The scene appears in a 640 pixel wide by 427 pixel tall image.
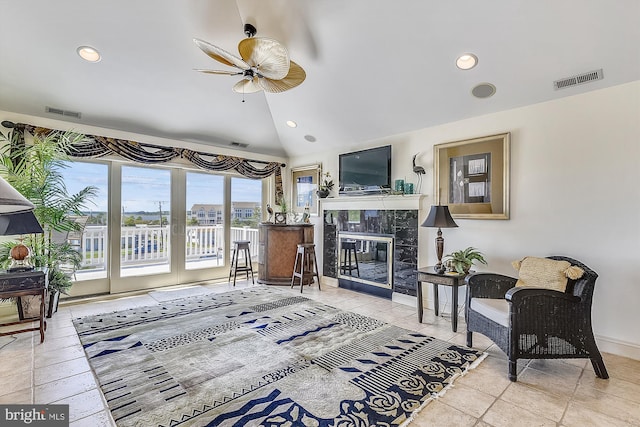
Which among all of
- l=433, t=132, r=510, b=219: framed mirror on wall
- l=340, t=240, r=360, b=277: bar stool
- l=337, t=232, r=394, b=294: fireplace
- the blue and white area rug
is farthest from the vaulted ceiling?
the blue and white area rug

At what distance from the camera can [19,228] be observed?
312 cm

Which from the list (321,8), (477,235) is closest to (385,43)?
(321,8)

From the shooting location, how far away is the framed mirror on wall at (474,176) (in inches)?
141

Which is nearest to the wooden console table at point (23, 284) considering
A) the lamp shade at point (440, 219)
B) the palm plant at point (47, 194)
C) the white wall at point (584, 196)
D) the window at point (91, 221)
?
the palm plant at point (47, 194)

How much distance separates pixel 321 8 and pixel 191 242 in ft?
14.1

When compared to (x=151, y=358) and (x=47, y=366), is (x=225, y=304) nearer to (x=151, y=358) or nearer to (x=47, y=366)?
(x=151, y=358)

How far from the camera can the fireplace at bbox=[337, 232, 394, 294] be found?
186 inches

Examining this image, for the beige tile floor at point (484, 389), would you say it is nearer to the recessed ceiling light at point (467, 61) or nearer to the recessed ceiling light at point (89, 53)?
the recessed ceiling light at point (467, 61)

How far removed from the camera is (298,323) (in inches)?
142

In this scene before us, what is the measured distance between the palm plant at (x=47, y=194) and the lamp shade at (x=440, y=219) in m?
4.36

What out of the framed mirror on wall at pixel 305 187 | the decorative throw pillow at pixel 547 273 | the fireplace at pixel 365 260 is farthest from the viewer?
the framed mirror on wall at pixel 305 187

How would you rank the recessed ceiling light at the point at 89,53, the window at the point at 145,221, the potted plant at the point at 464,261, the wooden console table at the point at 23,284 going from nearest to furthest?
the wooden console table at the point at 23,284 → the recessed ceiling light at the point at 89,53 → the potted plant at the point at 464,261 → the window at the point at 145,221

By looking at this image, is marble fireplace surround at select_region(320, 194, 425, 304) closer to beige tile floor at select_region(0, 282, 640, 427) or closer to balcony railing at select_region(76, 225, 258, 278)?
beige tile floor at select_region(0, 282, 640, 427)

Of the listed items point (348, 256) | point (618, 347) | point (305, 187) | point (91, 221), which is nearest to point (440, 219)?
point (618, 347)
